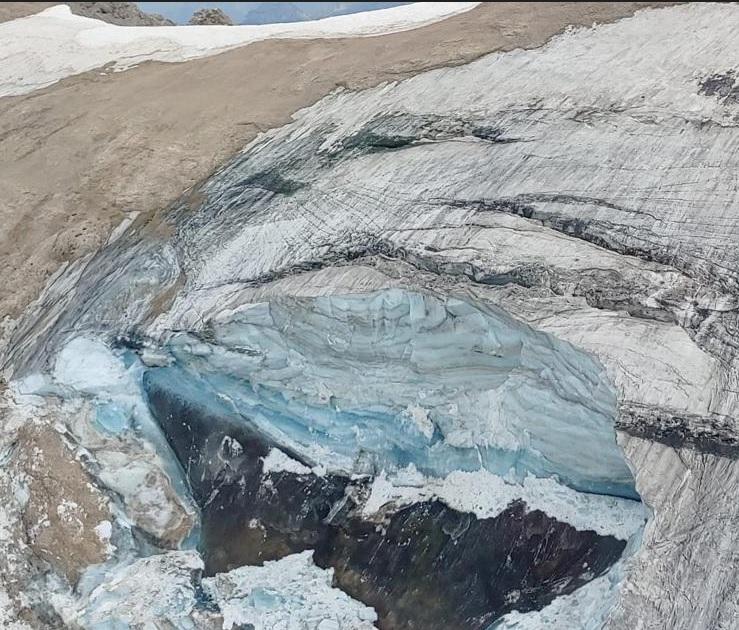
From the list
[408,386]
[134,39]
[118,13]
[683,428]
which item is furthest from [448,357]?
[118,13]

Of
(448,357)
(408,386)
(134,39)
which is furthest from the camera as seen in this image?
(134,39)

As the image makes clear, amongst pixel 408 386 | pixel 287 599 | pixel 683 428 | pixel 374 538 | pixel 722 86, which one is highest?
pixel 722 86

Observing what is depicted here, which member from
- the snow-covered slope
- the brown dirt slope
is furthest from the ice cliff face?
the snow-covered slope

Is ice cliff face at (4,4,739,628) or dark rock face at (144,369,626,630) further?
dark rock face at (144,369,626,630)

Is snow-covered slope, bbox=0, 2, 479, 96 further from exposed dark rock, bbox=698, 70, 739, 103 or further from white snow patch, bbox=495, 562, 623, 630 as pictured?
white snow patch, bbox=495, 562, 623, 630

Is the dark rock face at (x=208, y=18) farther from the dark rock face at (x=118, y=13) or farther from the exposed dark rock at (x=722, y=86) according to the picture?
the exposed dark rock at (x=722, y=86)

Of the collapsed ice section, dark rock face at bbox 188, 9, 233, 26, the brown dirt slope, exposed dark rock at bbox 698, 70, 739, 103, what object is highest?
dark rock face at bbox 188, 9, 233, 26

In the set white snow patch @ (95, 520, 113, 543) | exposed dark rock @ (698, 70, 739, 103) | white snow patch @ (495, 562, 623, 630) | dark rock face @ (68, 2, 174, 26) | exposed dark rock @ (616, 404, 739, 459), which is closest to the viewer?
exposed dark rock @ (616, 404, 739, 459)

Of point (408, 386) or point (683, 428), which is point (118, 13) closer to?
point (408, 386)
